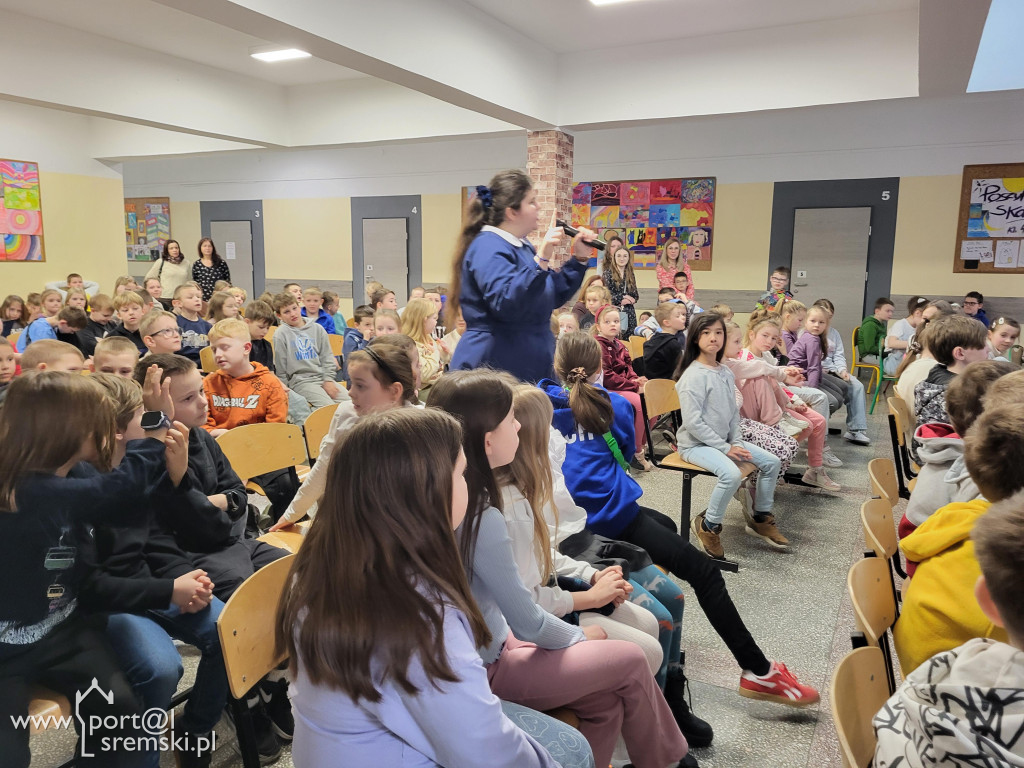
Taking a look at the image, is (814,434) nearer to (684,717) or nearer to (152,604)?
(684,717)

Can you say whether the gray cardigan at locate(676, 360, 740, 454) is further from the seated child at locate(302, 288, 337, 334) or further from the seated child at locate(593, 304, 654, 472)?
the seated child at locate(302, 288, 337, 334)

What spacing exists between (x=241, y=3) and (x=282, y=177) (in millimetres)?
8227

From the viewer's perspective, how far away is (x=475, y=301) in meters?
2.50

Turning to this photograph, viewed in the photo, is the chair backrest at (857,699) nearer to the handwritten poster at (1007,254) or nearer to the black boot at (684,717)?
the black boot at (684,717)

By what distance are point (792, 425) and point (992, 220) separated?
5500 mm

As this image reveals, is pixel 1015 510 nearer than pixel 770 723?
Yes

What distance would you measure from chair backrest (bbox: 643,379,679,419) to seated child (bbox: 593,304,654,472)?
770mm

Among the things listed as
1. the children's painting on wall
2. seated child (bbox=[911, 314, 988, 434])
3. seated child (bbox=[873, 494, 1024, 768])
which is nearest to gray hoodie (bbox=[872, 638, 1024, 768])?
seated child (bbox=[873, 494, 1024, 768])

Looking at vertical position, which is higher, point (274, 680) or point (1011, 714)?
point (1011, 714)

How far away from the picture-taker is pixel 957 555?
1.45 meters

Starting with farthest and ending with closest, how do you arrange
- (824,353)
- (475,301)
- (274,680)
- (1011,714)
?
(824,353)
(475,301)
(274,680)
(1011,714)

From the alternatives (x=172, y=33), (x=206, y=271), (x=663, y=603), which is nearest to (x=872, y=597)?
(x=663, y=603)

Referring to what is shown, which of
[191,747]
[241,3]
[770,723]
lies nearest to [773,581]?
[770,723]

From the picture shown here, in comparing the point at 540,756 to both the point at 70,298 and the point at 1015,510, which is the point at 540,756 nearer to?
the point at 1015,510
